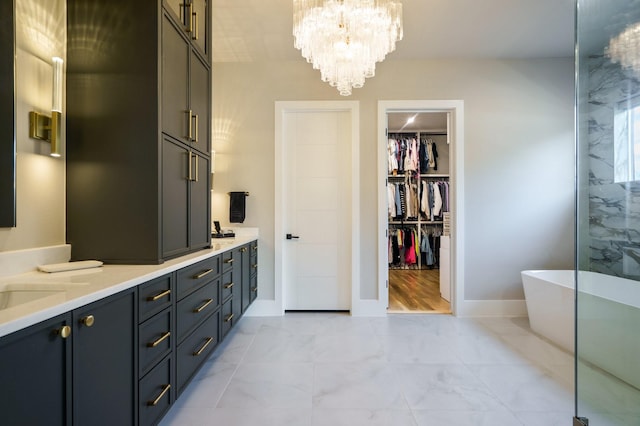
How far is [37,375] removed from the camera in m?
0.77

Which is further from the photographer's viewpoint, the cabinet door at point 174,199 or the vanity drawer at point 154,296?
the cabinet door at point 174,199

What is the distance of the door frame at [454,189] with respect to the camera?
3182 mm

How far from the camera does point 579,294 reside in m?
1.72

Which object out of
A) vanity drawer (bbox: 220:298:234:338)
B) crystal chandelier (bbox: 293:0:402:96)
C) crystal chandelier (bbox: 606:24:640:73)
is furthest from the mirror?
crystal chandelier (bbox: 606:24:640:73)

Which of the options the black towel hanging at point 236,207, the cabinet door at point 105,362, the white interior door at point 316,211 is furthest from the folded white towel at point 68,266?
the white interior door at point 316,211

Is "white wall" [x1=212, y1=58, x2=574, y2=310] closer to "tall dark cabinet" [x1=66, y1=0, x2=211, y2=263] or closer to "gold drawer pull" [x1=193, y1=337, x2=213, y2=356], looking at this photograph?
"gold drawer pull" [x1=193, y1=337, x2=213, y2=356]

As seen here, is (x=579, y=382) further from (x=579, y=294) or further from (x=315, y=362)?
(x=315, y=362)

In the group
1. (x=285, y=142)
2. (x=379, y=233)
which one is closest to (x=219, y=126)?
(x=285, y=142)

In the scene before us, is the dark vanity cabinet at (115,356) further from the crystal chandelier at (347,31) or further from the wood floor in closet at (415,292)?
the wood floor in closet at (415,292)

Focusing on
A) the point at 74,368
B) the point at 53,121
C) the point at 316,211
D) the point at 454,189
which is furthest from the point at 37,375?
the point at 454,189

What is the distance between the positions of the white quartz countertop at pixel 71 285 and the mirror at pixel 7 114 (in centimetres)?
32

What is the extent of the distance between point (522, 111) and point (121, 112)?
3.88 metres

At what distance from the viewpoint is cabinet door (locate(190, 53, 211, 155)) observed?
76.9 inches

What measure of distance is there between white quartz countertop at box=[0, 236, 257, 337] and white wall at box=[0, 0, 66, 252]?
218 millimetres
